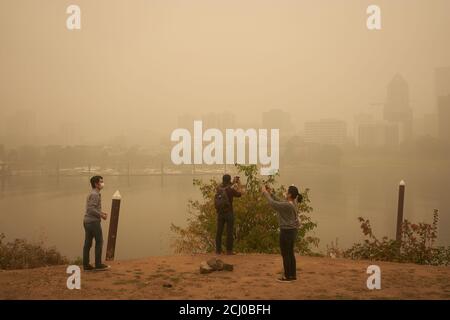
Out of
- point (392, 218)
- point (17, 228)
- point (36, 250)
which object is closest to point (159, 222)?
point (17, 228)

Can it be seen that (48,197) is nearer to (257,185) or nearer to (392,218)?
(392,218)

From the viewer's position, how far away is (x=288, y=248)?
9.41m

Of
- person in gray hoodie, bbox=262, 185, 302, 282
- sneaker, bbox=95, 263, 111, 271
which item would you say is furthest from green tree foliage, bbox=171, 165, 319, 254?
sneaker, bbox=95, 263, 111, 271

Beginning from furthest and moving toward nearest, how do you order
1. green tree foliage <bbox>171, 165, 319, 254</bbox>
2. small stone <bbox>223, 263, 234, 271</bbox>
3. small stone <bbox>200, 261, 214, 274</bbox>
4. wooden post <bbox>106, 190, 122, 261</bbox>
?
green tree foliage <bbox>171, 165, 319, 254</bbox>, wooden post <bbox>106, 190, 122, 261</bbox>, small stone <bbox>223, 263, 234, 271</bbox>, small stone <bbox>200, 261, 214, 274</bbox>

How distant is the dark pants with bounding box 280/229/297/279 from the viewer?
9344 millimetres

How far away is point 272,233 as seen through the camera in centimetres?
1507

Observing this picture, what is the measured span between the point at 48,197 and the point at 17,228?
37212mm

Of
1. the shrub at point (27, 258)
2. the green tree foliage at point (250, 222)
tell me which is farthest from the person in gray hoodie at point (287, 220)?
the shrub at point (27, 258)

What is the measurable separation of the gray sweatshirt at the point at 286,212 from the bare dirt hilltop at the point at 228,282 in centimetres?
129

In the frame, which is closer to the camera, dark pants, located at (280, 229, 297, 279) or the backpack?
dark pants, located at (280, 229, 297, 279)

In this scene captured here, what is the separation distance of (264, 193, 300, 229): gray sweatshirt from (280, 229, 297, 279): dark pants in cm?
14

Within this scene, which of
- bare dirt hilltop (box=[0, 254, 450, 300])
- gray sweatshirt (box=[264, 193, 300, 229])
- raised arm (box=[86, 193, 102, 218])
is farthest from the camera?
raised arm (box=[86, 193, 102, 218])

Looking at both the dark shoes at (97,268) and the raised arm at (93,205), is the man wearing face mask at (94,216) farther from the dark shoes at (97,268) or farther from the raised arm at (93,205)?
the dark shoes at (97,268)

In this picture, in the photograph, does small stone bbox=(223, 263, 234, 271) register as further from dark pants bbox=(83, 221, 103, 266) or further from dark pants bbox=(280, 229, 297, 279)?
dark pants bbox=(83, 221, 103, 266)
